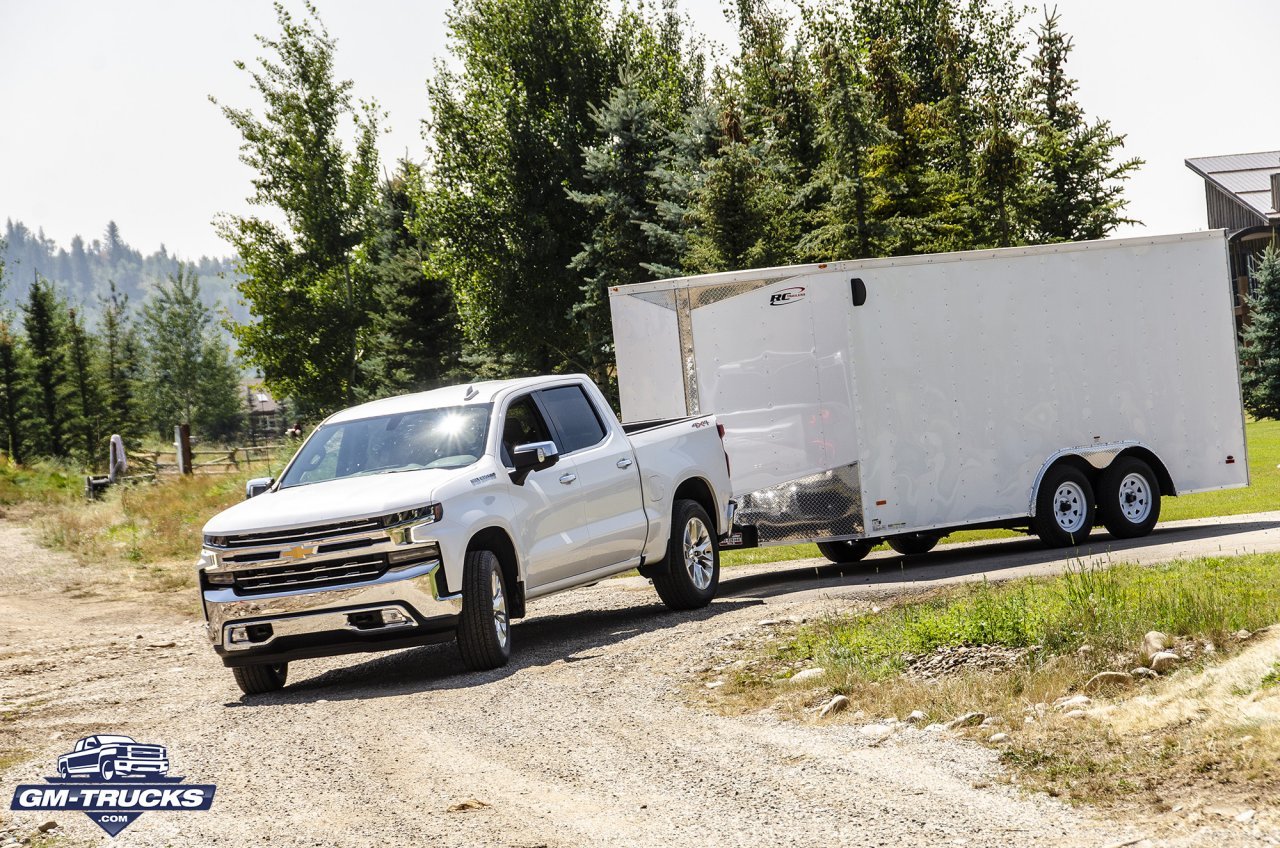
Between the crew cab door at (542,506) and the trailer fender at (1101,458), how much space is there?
6.64 meters

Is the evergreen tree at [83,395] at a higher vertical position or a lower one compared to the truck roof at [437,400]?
higher

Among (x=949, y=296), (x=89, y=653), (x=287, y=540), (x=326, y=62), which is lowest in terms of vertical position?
(x=89, y=653)

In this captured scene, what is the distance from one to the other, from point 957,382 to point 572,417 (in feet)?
17.9

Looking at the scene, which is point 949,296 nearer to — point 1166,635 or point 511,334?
point 1166,635

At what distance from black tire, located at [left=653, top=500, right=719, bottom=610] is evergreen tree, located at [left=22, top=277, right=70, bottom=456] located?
56.3m

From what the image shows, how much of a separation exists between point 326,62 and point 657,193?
22084 millimetres

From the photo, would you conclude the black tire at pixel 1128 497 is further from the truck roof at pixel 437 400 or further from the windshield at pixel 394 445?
the windshield at pixel 394 445

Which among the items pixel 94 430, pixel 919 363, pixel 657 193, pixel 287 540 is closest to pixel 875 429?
pixel 919 363

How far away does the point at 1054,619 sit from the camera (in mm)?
8727

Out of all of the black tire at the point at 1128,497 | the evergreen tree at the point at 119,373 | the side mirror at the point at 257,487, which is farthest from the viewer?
the evergreen tree at the point at 119,373

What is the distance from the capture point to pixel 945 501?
50.0ft

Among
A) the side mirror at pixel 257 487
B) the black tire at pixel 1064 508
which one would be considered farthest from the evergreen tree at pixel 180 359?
the side mirror at pixel 257 487

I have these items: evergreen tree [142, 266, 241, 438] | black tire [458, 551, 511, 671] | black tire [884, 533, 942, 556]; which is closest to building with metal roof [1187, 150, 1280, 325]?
black tire [884, 533, 942, 556]

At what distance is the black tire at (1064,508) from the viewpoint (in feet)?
51.6
